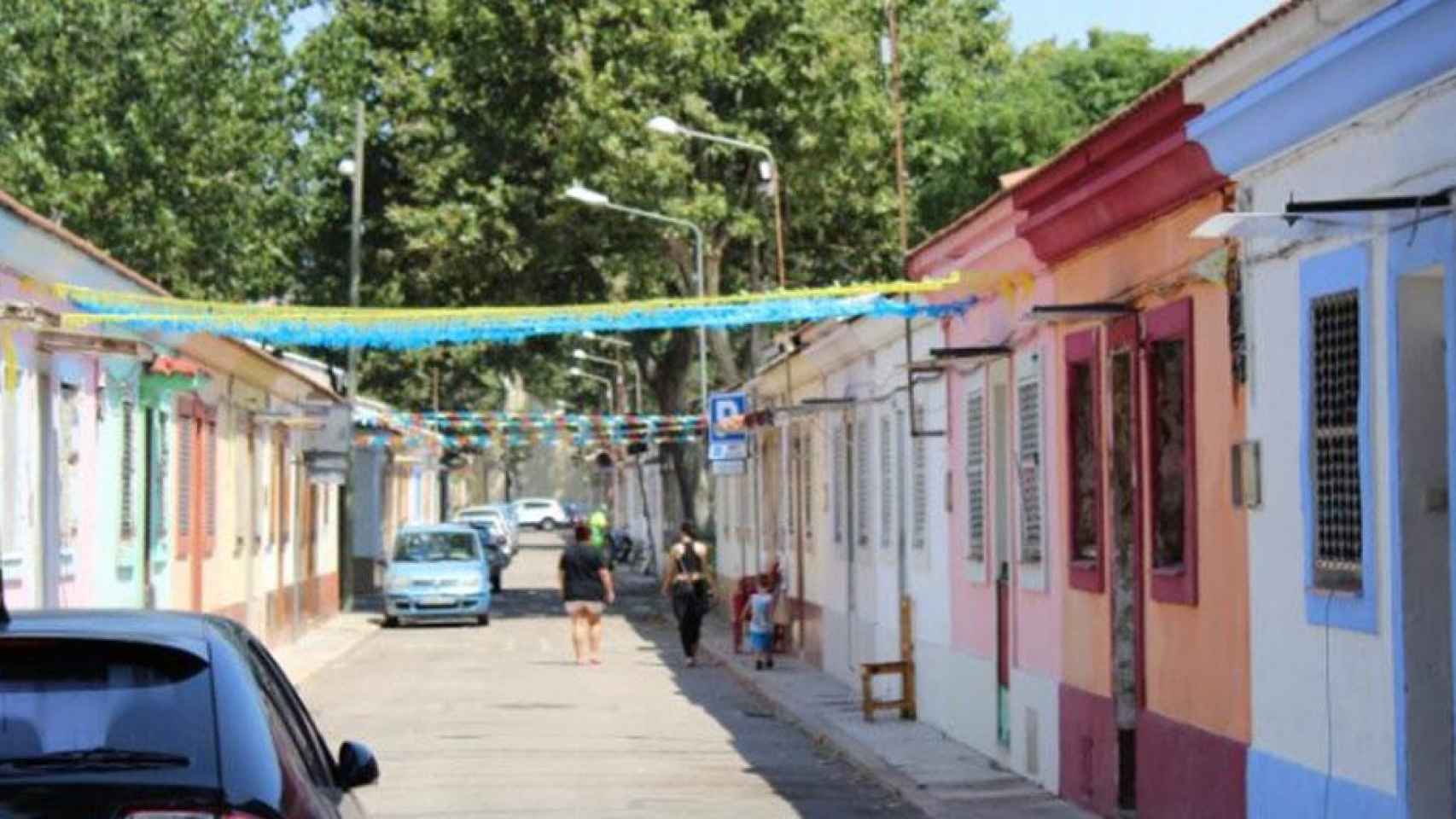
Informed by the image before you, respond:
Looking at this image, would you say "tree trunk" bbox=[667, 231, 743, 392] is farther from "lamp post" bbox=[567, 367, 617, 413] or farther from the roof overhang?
"lamp post" bbox=[567, 367, 617, 413]

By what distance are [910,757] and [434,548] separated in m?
27.6

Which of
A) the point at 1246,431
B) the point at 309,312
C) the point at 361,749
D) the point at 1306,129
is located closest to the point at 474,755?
the point at 309,312

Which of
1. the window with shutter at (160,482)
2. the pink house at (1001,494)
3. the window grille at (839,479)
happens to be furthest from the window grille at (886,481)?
the window with shutter at (160,482)

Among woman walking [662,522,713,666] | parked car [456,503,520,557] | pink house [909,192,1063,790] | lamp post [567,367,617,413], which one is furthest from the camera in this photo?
lamp post [567,367,617,413]

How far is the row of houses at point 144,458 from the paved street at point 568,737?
212 centimetres

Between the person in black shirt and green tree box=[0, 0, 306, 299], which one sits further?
green tree box=[0, 0, 306, 299]

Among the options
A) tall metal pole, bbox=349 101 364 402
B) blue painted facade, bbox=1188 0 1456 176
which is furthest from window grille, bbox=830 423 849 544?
blue painted facade, bbox=1188 0 1456 176

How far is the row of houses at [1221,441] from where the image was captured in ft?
37.5

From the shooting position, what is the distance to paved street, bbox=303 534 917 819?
1917 centimetres

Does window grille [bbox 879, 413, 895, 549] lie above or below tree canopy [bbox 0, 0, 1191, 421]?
below

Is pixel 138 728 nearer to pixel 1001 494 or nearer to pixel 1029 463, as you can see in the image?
pixel 1029 463

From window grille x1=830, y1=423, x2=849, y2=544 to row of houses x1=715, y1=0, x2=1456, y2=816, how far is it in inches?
271

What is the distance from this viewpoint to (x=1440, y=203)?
1086cm

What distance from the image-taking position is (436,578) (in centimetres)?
4831
